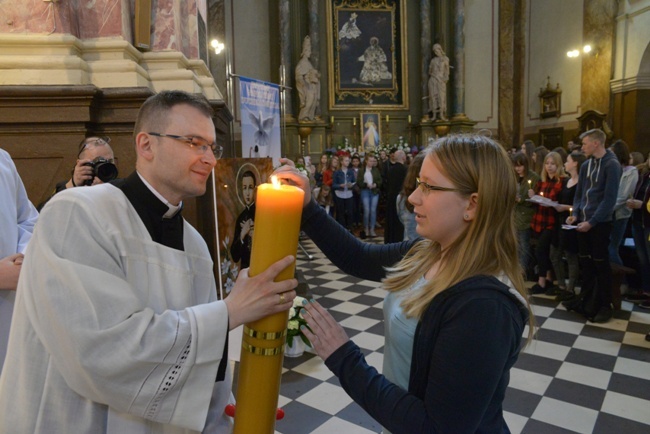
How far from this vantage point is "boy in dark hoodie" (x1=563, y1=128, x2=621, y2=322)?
4418 mm

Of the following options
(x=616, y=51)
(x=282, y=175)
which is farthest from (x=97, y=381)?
(x=616, y=51)

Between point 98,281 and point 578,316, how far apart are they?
189 inches

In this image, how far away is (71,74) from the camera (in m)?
3.00

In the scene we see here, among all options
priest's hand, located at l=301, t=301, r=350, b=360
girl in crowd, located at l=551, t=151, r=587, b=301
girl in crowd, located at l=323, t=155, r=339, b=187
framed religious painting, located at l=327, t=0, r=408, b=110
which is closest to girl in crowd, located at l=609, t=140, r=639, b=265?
girl in crowd, located at l=551, t=151, r=587, b=301

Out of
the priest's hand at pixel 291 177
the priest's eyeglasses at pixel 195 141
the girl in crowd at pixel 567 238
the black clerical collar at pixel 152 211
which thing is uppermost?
the priest's eyeglasses at pixel 195 141

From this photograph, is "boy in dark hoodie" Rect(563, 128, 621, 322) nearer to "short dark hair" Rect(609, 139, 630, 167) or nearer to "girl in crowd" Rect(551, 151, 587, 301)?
"girl in crowd" Rect(551, 151, 587, 301)

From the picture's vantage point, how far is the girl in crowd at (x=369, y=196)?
31.4ft

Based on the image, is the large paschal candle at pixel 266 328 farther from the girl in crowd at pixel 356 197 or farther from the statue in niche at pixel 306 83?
the statue in niche at pixel 306 83

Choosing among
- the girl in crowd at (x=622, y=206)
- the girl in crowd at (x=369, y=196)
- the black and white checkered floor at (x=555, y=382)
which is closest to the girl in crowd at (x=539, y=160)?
the girl in crowd at (x=622, y=206)

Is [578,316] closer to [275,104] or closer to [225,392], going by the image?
[275,104]

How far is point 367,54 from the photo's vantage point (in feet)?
47.8

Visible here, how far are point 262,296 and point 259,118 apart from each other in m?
4.10

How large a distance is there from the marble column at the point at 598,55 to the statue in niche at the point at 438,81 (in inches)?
146

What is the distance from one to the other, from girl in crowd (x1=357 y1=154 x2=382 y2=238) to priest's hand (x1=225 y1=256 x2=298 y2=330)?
8439 millimetres
